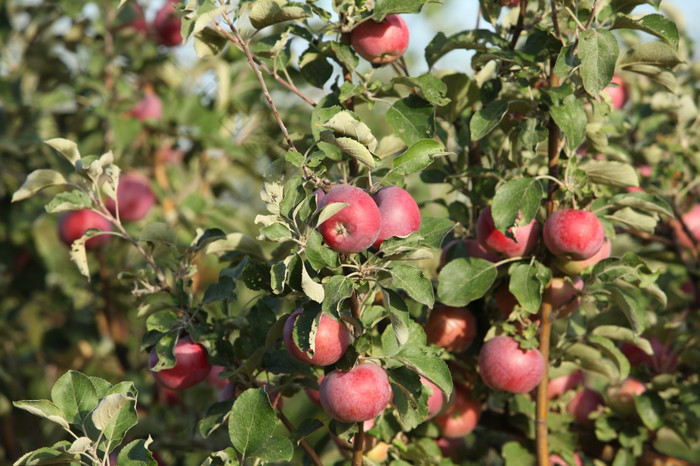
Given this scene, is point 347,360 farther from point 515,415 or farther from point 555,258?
point 515,415

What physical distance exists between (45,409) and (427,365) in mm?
506

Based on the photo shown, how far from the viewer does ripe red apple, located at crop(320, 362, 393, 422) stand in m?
0.99

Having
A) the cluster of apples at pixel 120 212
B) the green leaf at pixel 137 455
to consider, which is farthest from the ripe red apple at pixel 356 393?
the cluster of apples at pixel 120 212

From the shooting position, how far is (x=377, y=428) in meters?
1.27

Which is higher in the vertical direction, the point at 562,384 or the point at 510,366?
the point at 510,366

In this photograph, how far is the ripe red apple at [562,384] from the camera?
1565 mm

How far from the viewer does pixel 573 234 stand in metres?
1.16

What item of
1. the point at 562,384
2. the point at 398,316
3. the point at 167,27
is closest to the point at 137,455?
the point at 398,316

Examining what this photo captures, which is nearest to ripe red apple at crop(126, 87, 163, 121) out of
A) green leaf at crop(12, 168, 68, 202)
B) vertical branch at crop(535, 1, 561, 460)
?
green leaf at crop(12, 168, 68, 202)

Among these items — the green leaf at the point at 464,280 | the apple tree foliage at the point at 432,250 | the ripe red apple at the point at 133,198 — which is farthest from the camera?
the ripe red apple at the point at 133,198

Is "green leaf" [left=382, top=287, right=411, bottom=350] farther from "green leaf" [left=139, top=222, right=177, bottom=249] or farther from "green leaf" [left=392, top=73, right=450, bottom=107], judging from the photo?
"green leaf" [left=139, top=222, right=177, bottom=249]

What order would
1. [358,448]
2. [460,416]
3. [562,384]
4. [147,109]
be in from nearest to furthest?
[358,448], [460,416], [562,384], [147,109]

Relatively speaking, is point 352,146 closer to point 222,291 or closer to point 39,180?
point 222,291

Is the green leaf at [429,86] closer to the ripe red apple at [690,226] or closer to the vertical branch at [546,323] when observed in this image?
the vertical branch at [546,323]
